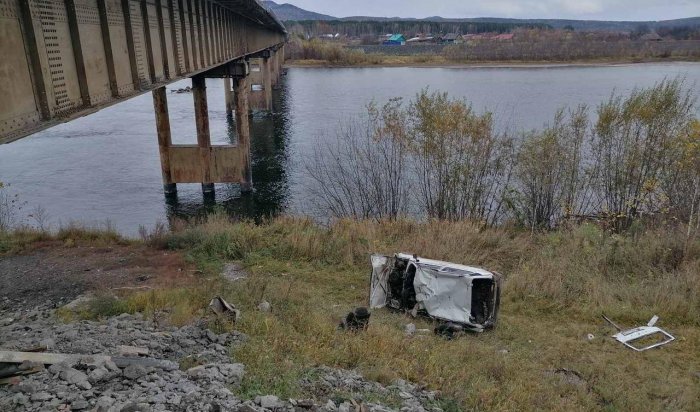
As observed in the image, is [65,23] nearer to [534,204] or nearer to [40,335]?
[40,335]

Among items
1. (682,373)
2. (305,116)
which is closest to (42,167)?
(305,116)

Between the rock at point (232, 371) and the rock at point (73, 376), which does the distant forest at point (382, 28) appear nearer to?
the rock at point (232, 371)

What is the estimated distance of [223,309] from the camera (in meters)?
7.79

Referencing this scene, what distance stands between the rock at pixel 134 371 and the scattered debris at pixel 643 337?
23.8ft

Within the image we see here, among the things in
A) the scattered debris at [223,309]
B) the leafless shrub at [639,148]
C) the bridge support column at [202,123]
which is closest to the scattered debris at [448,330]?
the scattered debris at [223,309]

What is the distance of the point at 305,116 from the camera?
38.6 metres

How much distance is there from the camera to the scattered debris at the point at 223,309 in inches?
297

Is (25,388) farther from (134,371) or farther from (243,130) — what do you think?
(243,130)

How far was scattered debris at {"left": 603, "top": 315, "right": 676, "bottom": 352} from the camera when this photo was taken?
8.42m

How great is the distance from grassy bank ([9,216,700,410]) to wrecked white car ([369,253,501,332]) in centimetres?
34

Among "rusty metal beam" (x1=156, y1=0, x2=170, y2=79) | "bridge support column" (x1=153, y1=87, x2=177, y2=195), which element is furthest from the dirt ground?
"bridge support column" (x1=153, y1=87, x2=177, y2=195)

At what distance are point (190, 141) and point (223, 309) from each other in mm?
25043

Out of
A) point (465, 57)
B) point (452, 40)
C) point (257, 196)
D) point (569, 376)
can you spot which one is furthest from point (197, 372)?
point (452, 40)

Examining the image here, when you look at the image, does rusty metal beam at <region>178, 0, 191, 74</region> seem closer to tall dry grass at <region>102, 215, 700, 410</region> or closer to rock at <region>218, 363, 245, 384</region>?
tall dry grass at <region>102, 215, 700, 410</region>
